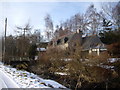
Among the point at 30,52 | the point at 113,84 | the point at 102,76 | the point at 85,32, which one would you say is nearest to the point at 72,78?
the point at 102,76

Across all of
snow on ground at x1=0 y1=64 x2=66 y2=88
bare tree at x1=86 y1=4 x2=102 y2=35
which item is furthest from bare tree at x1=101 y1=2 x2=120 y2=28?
snow on ground at x1=0 y1=64 x2=66 y2=88

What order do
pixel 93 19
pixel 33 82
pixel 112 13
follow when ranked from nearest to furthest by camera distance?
pixel 33 82
pixel 112 13
pixel 93 19

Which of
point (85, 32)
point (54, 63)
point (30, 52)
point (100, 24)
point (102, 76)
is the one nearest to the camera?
point (102, 76)

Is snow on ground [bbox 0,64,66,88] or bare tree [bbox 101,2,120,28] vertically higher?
bare tree [bbox 101,2,120,28]

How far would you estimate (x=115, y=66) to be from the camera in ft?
20.0

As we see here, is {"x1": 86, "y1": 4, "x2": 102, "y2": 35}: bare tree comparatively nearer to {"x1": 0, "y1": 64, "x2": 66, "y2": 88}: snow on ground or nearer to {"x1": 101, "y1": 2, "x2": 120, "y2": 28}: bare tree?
{"x1": 101, "y1": 2, "x2": 120, "y2": 28}: bare tree

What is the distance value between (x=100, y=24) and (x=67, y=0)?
12095 mm

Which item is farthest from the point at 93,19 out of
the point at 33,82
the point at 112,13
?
the point at 33,82

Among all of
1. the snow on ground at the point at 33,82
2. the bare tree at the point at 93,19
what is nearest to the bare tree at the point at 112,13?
the bare tree at the point at 93,19

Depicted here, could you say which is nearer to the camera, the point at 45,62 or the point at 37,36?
the point at 45,62

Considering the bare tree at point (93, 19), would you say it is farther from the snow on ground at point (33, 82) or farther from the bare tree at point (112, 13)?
the snow on ground at point (33, 82)

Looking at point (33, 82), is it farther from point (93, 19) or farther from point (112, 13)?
point (93, 19)

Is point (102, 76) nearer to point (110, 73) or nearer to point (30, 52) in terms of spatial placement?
point (110, 73)

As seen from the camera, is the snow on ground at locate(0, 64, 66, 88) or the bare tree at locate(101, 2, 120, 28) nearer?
the snow on ground at locate(0, 64, 66, 88)
